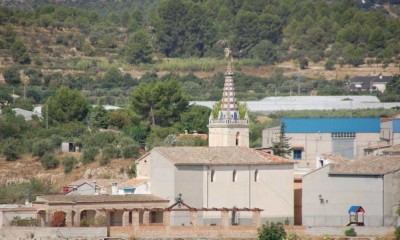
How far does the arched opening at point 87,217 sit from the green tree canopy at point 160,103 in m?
31.3

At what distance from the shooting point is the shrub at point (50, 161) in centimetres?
8262

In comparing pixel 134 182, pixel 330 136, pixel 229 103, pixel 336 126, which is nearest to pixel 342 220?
pixel 134 182

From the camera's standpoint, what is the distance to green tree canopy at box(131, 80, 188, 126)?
311 feet

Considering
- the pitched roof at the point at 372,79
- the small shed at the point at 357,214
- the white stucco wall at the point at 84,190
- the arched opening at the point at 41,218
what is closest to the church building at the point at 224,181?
the small shed at the point at 357,214

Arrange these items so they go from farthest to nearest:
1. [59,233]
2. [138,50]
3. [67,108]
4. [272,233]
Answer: [138,50], [67,108], [59,233], [272,233]

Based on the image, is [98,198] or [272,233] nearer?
[272,233]

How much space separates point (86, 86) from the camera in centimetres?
11925

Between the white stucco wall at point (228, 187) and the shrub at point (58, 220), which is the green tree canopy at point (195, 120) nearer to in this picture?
the white stucco wall at point (228, 187)

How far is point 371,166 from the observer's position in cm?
6353

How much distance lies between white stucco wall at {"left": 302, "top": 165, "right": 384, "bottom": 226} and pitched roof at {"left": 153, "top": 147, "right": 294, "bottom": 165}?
212cm

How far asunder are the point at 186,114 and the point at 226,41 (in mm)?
43449

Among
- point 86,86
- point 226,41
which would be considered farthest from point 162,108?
point 226,41

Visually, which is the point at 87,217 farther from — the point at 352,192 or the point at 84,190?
the point at 352,192

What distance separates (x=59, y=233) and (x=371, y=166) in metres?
10.5
